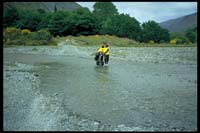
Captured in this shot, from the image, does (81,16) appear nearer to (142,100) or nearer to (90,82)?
(90,82)

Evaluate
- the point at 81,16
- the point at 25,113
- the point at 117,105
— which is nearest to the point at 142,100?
the point at 117,105

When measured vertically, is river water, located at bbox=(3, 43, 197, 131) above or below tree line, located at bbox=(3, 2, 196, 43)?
below

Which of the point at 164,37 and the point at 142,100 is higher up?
the point at 164,37

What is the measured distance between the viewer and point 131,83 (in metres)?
14.4

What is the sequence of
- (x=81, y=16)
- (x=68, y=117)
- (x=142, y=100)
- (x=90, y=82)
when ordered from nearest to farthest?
(x=68, y=117), (x=142, y=100), (x=90, y=82), (x=81, y=16)

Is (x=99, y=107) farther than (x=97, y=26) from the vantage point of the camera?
No

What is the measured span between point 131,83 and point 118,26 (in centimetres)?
5856

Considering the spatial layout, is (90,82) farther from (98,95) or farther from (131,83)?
(98,95)

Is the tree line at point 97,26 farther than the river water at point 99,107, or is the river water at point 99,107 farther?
the tree line at point 97,26

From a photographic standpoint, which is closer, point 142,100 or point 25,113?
point 25,113

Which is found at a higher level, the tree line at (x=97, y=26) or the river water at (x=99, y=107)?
the tree line at (x=97, y=26)

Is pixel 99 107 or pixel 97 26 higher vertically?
pixel 97 26

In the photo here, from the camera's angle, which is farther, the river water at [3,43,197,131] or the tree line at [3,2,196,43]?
the tree line at [3,2,196,43]

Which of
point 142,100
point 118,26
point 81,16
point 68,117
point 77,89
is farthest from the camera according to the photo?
point 118,26
